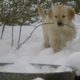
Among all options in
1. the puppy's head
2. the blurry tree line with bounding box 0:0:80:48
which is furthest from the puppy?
the blurry tree line with bounding box 0:0:80:48

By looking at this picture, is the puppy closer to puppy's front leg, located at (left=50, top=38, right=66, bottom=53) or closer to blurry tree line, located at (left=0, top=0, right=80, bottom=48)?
puppy's front leg, located at (left=50, top=38, right=66, bottom=53)

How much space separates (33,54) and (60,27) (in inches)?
19.9

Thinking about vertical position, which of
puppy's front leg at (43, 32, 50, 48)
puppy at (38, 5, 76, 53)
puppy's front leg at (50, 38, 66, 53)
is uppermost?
puppy at (38, 5, 76, 53)

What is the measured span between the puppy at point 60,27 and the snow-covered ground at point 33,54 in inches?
3.5

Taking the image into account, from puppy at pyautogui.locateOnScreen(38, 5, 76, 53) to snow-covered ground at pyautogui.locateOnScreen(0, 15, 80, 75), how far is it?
88 millimetres

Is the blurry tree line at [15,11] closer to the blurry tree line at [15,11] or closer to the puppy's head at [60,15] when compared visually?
the blurry tree line at [15,11]

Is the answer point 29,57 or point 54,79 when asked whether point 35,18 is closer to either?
point 29,57

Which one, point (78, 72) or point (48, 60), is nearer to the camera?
point (78, 72)

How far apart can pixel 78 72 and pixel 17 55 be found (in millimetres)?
983

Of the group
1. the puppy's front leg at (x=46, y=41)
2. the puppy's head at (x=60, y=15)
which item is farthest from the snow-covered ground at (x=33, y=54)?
the puppy's head at (x=60, y=15)

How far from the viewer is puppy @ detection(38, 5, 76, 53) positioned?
3.68 meters

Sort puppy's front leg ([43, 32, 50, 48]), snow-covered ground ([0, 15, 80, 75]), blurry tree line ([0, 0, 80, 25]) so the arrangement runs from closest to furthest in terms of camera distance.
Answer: snow-covered ground ([0, 15, 80, 75]) < puppy's front leg ([43, 32, 50, 48]) < blurry tree line ([0, 0, 80, 25])

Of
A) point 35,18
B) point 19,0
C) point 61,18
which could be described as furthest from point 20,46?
point 35,18

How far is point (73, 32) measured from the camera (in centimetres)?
385
